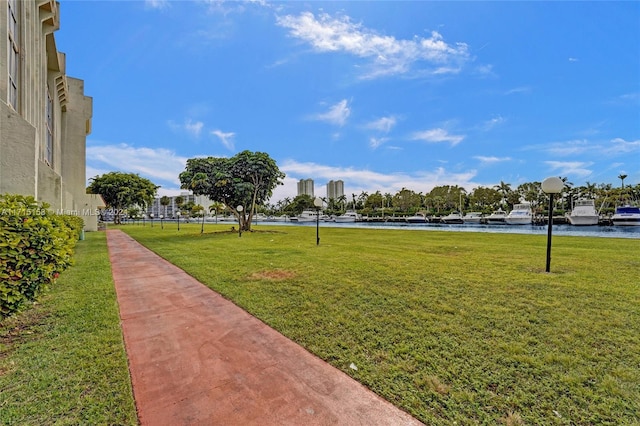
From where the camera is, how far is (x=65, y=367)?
257 centimetres

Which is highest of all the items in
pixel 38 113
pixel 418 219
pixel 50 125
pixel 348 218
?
pixel 50 125

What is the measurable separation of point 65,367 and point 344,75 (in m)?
18.1

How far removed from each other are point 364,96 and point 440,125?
33.5 feet

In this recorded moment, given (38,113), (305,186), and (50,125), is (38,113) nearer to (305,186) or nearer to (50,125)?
(50,125)

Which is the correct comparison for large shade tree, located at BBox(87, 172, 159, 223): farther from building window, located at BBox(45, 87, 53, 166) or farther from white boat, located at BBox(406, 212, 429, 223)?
white boat, located at BBox(406, 212, 429, 223)

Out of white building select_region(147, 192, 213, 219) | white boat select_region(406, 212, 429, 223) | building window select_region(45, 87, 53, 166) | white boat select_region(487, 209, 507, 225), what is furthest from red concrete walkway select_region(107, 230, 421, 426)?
white building select_region(147, 192, 213, 219)

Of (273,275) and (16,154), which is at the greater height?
(16,154)

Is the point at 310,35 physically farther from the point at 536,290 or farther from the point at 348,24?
the point at 536,290

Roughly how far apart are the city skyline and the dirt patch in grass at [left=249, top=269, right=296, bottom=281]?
9.79 metres

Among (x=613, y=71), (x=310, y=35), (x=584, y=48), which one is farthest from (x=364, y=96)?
(x=613, y=71)

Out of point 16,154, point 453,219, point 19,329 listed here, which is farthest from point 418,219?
point 19,329

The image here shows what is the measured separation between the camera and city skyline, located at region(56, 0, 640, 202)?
36.5 ft

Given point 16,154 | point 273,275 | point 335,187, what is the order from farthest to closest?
1. point 335,187
2. point 273,275
3. point 16,154

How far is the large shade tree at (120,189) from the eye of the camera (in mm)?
36375
